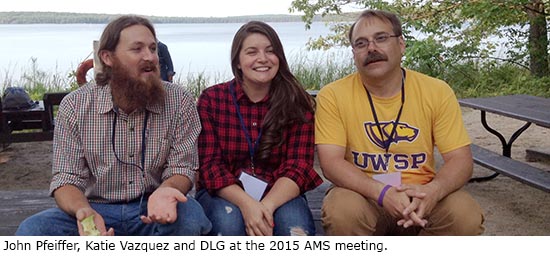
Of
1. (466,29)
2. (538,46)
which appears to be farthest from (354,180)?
(466,29)

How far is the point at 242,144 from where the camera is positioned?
3.02 meters

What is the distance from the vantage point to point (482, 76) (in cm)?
1162

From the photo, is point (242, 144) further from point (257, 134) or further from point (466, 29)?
point (466, 29)

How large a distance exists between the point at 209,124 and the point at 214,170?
8.4 inches

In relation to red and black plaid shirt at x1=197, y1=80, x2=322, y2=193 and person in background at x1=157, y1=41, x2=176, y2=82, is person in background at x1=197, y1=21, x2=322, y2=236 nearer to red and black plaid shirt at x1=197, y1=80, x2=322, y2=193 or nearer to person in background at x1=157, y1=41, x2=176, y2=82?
red and black plaid shirt at x1=197, y1=80, x2=322, y2=193

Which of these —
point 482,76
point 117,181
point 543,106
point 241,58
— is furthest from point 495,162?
point 482,76

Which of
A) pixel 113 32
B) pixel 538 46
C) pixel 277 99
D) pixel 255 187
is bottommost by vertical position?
pixel 538 46

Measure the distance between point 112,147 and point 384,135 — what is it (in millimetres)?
1170

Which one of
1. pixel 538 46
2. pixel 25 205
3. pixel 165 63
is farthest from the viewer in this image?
pixel 538 46

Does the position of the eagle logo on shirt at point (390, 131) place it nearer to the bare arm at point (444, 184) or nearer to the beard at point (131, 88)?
the bare arm at point (444, 184)

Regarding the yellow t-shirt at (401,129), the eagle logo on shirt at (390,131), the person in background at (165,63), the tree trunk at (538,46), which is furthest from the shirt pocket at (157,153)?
the tree trunk at (538,46)

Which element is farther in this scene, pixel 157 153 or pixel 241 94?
pixel 241 94

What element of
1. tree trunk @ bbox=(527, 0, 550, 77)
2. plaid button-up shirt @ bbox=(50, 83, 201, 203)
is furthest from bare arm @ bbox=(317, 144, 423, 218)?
tree trunk @ bbox=(527, 0, 550, 77)
